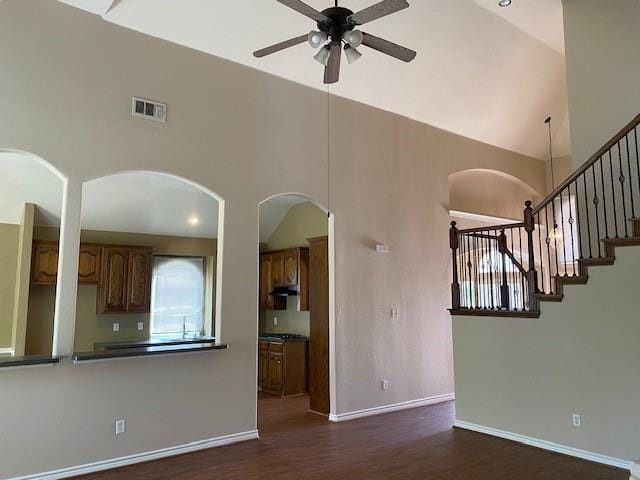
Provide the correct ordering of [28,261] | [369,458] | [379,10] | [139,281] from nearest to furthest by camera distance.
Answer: [379,10]
[369,458]
[28,261]
[139,281]

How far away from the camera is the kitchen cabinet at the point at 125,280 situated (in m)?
7.40

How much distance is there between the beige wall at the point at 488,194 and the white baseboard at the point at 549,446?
3674 millimetres

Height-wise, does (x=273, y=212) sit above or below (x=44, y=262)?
above

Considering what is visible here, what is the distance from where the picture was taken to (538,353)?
4.98 metres

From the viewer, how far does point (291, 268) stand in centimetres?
809

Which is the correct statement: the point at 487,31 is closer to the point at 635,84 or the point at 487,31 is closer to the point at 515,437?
the point at 635,84

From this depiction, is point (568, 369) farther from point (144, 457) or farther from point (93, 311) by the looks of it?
point (93, 311)

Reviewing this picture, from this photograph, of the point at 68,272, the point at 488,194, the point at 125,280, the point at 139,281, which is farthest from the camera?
the point at 488,194

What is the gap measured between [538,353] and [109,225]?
6.44 m

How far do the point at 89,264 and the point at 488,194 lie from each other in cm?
685

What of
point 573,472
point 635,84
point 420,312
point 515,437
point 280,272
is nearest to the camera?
point 573,472

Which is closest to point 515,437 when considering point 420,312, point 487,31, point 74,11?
point 420,312

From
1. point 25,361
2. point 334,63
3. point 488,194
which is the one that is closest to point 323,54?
point 334,63

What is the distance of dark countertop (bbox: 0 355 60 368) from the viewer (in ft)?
12.3
